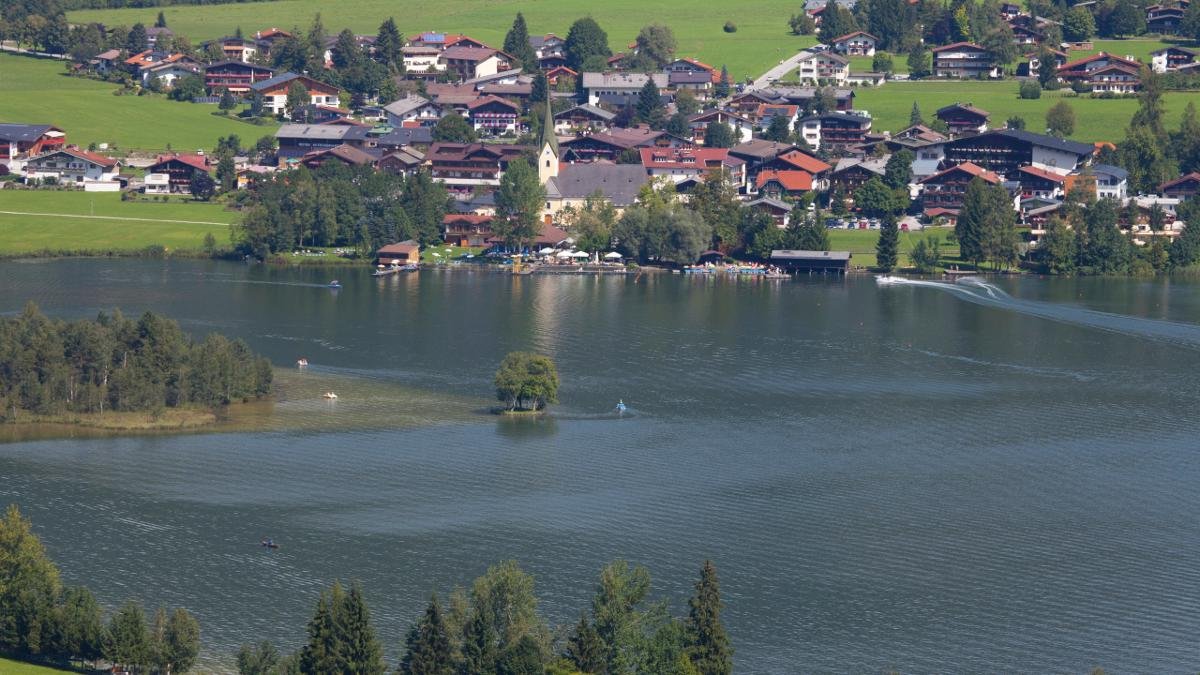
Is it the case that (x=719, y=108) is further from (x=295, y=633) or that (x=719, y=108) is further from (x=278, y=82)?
(x=295, y=633)

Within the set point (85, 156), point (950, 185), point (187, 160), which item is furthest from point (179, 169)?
point (950, 185)

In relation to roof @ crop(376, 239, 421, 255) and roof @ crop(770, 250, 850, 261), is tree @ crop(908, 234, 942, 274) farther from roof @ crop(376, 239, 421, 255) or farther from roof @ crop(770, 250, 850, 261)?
roof @ crop(376, 239, 421, 255)

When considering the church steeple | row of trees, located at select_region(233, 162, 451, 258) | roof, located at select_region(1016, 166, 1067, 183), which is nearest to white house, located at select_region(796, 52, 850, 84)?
roof, located at select_region(1016, 166, 1067, 183)

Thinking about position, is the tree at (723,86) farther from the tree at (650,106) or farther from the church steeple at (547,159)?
the church steeple at (547,159)

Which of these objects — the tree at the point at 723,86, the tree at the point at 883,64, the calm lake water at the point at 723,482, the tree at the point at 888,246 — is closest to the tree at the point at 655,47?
the tree at the point at 723,86

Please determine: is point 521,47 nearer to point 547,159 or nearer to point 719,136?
point 719,136

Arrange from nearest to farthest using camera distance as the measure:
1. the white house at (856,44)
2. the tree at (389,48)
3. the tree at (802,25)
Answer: the tree at (389,48)
the white house at (856,44)
the tree at (802,25)
